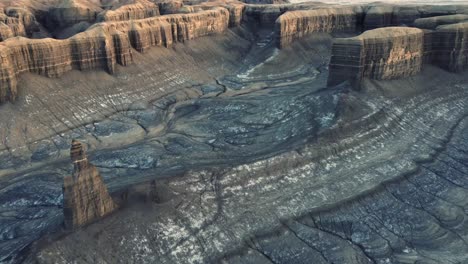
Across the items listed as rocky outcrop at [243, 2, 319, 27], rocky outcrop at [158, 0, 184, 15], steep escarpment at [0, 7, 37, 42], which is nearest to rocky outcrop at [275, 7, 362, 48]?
rocky outcrop at [243, 2, 319, 27]

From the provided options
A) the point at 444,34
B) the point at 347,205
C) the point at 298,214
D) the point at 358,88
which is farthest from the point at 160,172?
the point at 444,34

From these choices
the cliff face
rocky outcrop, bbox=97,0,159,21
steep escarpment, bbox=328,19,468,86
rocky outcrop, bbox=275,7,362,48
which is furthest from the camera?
rocky outcrop, bbox=97,0,159,21

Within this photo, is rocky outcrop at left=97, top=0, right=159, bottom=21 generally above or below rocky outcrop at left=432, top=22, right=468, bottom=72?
above

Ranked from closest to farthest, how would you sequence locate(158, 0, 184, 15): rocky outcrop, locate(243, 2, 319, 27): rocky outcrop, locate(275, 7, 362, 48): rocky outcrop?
locate(275, 7, 362, 48): rocky outcrop < locate(243, 2, 319, 27): rocky outcrop < locate(158, 0, 184, 15): rocky outcrop

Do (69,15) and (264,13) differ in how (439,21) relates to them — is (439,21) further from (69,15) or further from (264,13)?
(69,15)

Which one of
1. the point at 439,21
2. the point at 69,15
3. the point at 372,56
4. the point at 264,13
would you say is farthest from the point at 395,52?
the point at 69,15

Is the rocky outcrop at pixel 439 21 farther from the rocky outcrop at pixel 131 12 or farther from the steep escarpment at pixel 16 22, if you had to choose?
the steep escarpment at pixel 16 22

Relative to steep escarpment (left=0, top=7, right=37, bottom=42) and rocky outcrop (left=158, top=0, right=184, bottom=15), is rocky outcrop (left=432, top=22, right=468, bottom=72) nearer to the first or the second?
rocky outcrop (left=158, top=0, right=184, bottom=15)

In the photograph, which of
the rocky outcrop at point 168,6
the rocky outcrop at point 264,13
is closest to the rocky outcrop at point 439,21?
the rocky outcrop at point 264,13
